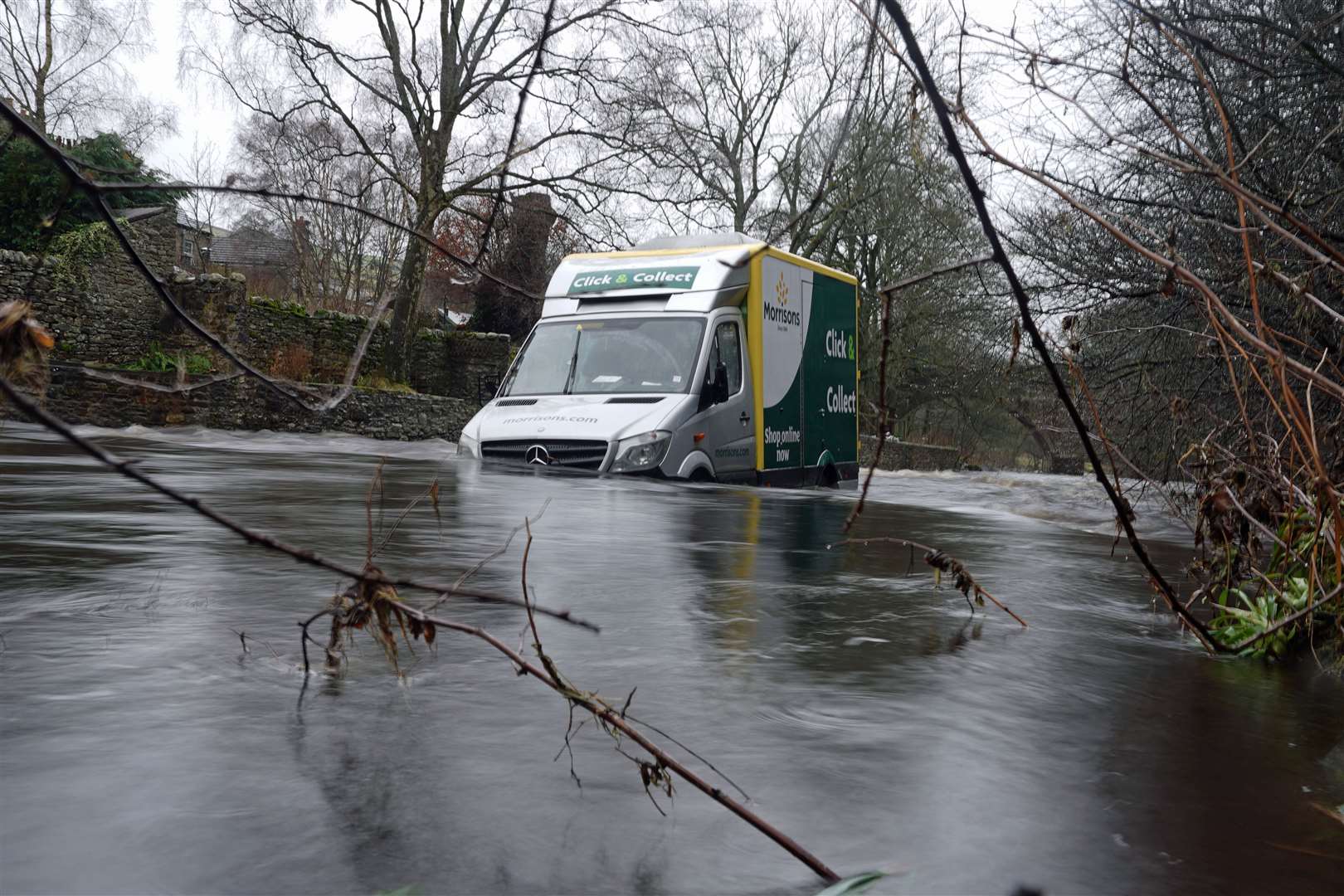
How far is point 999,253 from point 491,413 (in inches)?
460

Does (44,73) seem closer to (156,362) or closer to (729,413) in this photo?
(156,362)

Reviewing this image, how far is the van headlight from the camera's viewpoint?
471 inches

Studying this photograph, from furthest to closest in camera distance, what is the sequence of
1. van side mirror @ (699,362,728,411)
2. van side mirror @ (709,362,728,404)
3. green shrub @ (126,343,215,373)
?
green shrub @ (126,343,215,373) < van side mirror @ (709,362,728,404) < van side mirror @ (699,362,728,411)

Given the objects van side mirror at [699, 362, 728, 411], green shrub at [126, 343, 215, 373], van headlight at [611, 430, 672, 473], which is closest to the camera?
van headlight at [611, 430, 672, 473]

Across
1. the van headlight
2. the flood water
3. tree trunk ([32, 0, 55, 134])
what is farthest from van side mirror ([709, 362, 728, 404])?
tree trunk ([32, 0, 55, 134])

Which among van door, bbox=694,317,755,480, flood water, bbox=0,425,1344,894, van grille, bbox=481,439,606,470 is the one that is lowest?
flood water, bbox=0,425,1344,894

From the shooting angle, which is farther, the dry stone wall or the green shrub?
the green shrub

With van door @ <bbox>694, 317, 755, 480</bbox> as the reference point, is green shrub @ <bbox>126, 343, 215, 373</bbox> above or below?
above

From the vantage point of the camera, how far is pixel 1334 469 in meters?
5.11

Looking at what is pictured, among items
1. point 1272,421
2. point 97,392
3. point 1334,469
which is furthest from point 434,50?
point 1334,469

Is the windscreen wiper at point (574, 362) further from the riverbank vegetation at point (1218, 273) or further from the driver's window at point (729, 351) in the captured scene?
the riverbank vegetation at point (1218, 273)

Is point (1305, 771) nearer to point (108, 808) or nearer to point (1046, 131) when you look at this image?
point (108, 808)

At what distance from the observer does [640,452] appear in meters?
12.0

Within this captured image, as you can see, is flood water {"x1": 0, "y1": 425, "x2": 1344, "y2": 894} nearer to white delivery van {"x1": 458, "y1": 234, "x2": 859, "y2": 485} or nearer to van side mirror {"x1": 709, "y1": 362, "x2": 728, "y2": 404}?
white delivery van {"x1": 458, "y1": 234, "x2": 859, "y2": 485}
